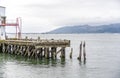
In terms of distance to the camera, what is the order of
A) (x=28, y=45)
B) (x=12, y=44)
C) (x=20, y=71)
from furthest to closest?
(x=12, y=44)
(x=28, y=45)
(x=20, y=71)

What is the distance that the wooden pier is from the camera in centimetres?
5534

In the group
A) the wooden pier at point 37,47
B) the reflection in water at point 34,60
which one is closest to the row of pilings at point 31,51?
the wooden pier at point 37,47

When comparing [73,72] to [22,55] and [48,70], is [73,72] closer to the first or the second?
[48,70]

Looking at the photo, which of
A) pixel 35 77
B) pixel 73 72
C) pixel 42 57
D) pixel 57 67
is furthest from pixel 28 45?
pixel 35 77

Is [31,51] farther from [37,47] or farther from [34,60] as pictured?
[34,60]

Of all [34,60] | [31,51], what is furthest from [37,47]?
[31,51]

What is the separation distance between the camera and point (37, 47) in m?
55.2

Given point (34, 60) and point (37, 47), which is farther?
point (37, 47)

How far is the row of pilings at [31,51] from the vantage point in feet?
186

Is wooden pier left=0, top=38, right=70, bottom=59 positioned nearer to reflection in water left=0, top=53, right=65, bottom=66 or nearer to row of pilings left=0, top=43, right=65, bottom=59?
row of pilings left=0, top=43, right=65, bottom=59

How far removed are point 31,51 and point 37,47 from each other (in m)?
3.36

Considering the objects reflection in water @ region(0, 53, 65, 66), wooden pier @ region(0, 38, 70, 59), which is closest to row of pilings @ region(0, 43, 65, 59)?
wooden pier @ region(0, 38, 70, 59)

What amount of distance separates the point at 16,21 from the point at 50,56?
15433mm

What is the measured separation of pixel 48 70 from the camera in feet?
146
